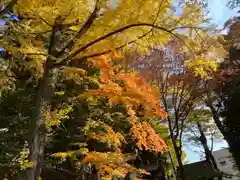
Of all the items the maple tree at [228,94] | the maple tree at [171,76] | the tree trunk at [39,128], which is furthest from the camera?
the maple tree at [228,94]

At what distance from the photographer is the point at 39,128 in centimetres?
406

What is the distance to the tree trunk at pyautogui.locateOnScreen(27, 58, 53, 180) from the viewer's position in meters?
3.88

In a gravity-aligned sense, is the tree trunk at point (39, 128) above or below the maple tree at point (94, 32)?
below

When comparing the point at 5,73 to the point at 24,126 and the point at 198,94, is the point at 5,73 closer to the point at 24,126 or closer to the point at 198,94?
the point at 24,126

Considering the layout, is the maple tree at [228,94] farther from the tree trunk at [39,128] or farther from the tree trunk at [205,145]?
the tree trunk at [39,128]

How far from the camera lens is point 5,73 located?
17.5 ft

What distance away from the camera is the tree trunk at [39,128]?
3.88 m

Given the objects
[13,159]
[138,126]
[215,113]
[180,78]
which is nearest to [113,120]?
[138,126]

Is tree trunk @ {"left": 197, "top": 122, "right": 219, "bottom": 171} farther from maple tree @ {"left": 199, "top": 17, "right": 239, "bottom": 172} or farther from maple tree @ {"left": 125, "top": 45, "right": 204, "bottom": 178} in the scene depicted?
maple tree @ {"left": 125, "top": 45, "right": 204, "bottom": 178}

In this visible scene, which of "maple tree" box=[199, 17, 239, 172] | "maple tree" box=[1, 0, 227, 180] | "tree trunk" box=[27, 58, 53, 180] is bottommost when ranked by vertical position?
"tree trunk" box=[27, 58, 53, 180]

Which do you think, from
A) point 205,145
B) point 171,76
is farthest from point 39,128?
point 205,145

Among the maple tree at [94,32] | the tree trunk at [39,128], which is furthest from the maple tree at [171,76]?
the tree trunk at [39,128]

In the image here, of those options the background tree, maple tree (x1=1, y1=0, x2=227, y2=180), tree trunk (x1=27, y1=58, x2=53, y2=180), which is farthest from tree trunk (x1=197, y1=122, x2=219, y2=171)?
tree trunk (x1=27, y1=58, x2=53, y2=180)

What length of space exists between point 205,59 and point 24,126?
614cm
